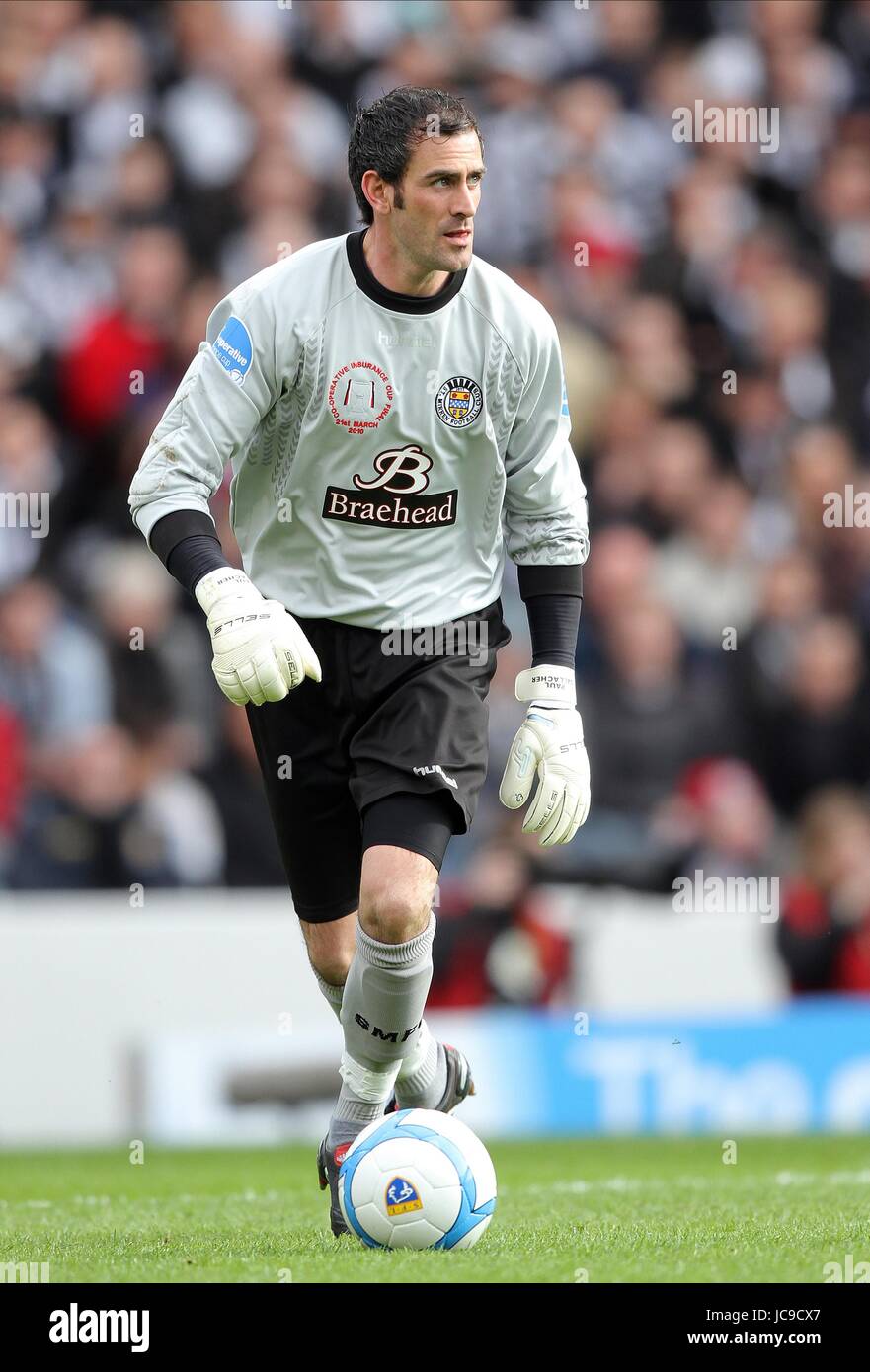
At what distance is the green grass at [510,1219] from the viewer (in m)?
4.56

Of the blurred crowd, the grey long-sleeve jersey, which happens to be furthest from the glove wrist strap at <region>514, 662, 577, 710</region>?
the blurred crowd

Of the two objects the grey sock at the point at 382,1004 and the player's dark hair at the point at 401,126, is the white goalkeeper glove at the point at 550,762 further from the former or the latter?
the player's dark hair at the point at 401,126

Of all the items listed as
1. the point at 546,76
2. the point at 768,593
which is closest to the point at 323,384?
the point at 768,593

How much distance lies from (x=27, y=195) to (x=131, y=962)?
4606 mm

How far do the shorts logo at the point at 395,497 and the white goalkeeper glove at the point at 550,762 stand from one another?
0.56m

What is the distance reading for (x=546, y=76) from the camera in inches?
496

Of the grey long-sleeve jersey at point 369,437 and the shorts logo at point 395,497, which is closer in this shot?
the grey long-sleeve jersey at point 369,437

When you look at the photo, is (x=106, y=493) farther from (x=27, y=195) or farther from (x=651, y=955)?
(x=651, y=955)

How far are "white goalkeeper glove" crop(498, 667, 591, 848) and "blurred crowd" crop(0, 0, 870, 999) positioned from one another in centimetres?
424

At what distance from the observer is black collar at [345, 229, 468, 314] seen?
540 cm
